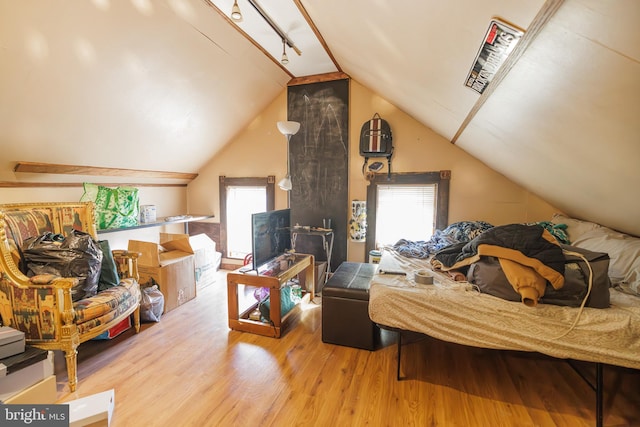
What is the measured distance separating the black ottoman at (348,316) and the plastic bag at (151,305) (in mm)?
1647

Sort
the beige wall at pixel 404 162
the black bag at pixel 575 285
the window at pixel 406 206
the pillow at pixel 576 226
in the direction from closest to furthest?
the black bag at pixel 575 285, the pillow at pixel 576 226, the beige wall at pixel 404 162, the window at pixel 406 206

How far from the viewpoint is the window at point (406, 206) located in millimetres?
3498

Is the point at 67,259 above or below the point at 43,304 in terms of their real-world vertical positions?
above

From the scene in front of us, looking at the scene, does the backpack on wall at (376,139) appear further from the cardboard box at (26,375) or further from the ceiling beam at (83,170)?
the cardboard box at (26,375)

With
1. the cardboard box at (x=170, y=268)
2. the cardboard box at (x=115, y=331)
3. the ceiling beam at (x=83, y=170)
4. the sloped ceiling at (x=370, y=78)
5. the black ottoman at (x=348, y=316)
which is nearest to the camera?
the sloped ceiling at (x=370, y=78)

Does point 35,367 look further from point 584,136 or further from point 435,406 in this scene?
point 584,136

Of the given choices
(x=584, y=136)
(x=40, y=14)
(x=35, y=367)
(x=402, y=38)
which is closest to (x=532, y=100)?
(x=584, y=136)

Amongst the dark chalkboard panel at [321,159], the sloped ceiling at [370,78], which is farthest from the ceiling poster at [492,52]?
the dark chalkboard panel at [321,159]

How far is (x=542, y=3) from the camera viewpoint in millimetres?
891

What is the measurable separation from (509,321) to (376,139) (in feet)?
8.15

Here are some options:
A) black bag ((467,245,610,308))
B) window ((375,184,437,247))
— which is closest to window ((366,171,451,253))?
window ((375,184,437,247))

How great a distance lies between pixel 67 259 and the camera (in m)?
1.98

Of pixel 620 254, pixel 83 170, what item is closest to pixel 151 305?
pixel 83 170

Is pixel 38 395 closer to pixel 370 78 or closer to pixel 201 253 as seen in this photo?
pixel 201 253
